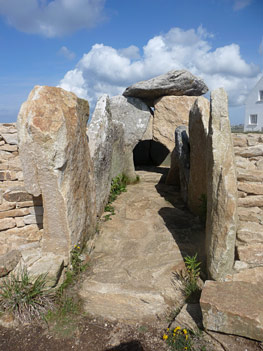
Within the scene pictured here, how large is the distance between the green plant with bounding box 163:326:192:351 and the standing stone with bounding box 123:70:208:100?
5.60 meters

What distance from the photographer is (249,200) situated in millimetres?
3678

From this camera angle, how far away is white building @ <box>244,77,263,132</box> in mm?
18812

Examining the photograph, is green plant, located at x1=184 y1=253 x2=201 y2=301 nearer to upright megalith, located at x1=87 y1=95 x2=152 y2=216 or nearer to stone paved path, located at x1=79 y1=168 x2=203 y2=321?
stone paved path, located at x1=79 y1=168 x2=203 y2=321

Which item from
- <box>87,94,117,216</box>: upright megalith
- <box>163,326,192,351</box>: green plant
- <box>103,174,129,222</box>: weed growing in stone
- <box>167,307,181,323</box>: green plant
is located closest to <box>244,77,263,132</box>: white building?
<box>103,174,129,222</box>: weed growing in stone

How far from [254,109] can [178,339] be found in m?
19.6

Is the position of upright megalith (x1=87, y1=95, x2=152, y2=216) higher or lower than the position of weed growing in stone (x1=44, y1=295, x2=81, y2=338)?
higher

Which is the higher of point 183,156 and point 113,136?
point 113,136

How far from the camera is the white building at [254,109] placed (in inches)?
741

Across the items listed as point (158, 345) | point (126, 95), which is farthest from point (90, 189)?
point (126, 95)

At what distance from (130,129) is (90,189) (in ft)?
11.2

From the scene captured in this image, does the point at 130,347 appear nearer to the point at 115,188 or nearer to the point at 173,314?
the point at 173,314

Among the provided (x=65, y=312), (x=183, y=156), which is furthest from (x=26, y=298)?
(x=183, y=156)

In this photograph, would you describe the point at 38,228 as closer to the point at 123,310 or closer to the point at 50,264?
the point at 50,264

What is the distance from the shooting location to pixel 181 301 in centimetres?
296
